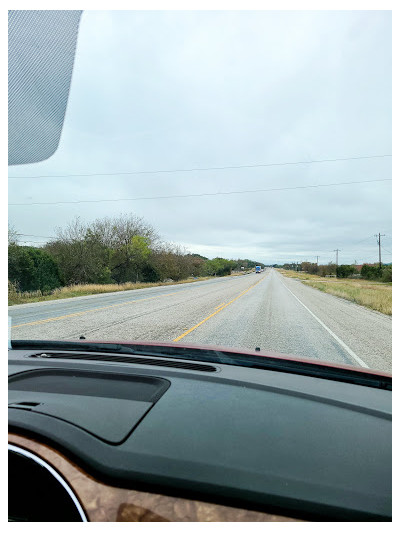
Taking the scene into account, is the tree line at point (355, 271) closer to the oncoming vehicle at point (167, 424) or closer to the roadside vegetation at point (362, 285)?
the roadside vegetation at point (362, 285)

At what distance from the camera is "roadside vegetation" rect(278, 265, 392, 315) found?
18472mm

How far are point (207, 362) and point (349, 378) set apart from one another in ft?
3.13

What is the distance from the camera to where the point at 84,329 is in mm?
7922

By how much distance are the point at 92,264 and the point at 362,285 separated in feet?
107

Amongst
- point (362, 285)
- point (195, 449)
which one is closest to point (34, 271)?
point (195, 449)

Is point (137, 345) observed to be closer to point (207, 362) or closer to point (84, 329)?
point (207, 362)

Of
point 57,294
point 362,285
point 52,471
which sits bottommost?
point 362,285

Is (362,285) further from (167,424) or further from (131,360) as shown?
(167,424)

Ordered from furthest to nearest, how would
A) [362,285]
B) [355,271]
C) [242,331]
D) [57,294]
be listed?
[355,271]
[362,285]
[57,294]
[242,331]

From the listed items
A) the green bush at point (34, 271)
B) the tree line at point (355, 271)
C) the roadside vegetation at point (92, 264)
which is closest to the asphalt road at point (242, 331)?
the roadside vegetation at point (92, 264)

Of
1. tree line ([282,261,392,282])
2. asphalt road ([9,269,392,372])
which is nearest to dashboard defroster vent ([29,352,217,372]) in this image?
asphalt road ([9,269,392,372])

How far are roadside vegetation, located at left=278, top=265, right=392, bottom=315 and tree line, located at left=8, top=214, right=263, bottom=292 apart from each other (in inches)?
686

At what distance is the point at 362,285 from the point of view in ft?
132
